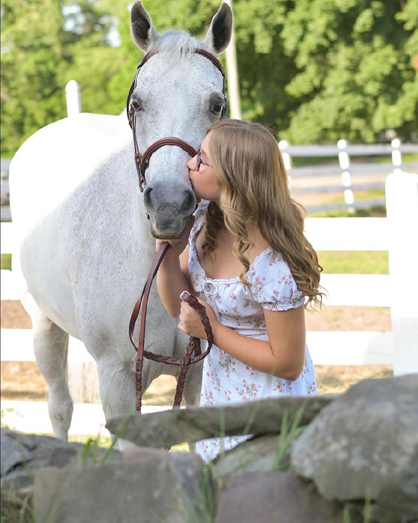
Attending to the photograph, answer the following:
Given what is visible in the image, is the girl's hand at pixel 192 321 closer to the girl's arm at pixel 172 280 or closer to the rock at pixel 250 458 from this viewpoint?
the girl's arm at pixel 172 280

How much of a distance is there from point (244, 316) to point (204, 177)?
1.55 feet

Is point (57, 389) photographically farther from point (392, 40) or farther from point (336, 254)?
point (392, 40)

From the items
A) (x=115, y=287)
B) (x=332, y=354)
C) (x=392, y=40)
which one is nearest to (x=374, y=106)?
(x=392, y=40)

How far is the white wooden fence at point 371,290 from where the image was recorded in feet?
14.1

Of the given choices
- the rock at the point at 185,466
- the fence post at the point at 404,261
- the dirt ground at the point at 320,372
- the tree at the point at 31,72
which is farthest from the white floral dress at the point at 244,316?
the tree at the point at 31,72

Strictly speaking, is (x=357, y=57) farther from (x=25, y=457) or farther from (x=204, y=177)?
(x=25, y=457)

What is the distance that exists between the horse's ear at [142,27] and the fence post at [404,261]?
5.85ft

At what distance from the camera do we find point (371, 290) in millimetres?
5207

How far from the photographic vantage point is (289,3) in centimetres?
1919

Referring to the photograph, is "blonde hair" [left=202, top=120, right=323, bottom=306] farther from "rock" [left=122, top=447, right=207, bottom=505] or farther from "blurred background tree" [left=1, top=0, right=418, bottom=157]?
"blurred background tree" [left=1, top=0, right=418, bottom=157]

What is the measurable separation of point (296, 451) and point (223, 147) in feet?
3.68

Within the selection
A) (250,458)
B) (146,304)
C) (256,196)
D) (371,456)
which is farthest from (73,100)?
(371,456)

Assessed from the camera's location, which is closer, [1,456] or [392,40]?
[1,456]

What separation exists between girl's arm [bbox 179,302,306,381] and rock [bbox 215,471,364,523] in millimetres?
739
